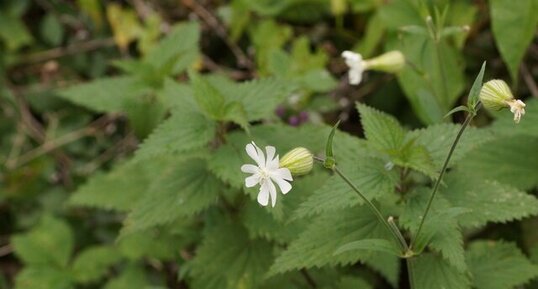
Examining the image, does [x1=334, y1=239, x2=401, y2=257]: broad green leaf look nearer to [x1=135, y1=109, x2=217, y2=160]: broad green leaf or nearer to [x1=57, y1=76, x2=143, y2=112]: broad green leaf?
[x1=135, y1=109, x2=217, y2=160]: broad green leaf

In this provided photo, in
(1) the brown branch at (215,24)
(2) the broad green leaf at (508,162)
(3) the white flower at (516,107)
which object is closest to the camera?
(3) the white flower at (516,107)

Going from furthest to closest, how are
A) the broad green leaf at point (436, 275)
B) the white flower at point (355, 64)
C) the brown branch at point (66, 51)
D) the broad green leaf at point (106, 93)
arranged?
the brown branch at point (66, 51)
the broad green leaf at point (106, 93)
the white flower at point (355, 64)
the broad green leaf at point (436, 275)

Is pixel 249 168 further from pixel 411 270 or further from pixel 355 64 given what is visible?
pixel 355 64

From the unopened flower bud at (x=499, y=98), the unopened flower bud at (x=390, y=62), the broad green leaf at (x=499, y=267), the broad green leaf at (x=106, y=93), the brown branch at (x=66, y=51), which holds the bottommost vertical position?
the broad green leaf at (x=499, y=267)

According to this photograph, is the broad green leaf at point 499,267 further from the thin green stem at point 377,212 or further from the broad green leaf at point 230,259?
the broad green leaf at point 230,259

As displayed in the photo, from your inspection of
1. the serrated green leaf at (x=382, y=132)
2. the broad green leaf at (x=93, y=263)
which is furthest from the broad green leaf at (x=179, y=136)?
the broad green leaf at (x=93, y=263)

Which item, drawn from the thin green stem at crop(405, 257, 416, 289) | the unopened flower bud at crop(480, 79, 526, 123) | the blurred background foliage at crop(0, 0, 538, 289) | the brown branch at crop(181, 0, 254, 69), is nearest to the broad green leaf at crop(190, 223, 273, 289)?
the blurred background foliage at crop(0, 0, 538, 289)

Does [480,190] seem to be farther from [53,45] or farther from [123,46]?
[53,45]

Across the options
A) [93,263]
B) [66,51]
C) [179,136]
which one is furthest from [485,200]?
[66,51]
